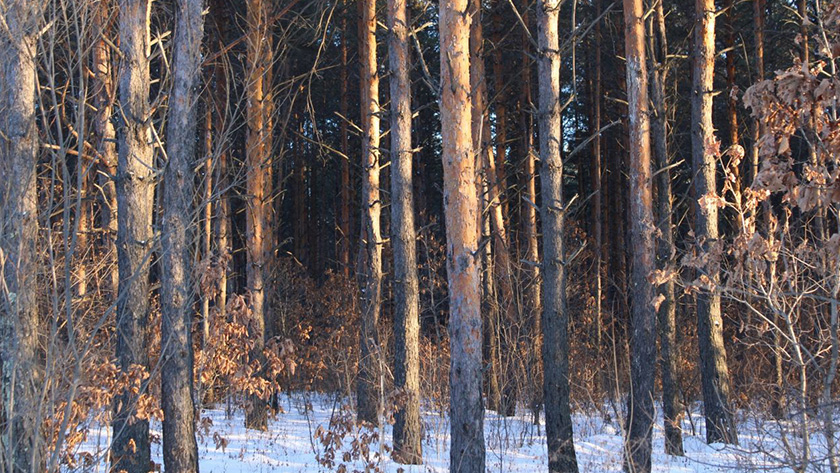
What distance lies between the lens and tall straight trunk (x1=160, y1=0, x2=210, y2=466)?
7.79 metres

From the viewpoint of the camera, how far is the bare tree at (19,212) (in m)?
5.47

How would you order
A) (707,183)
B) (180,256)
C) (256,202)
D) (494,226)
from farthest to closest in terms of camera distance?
(494,226), (256,202), (707,183), (180,256)

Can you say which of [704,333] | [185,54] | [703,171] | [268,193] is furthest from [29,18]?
[704,333]

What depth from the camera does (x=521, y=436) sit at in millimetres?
11336

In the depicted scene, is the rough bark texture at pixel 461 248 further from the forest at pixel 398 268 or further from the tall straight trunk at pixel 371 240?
the tall straight trunk at pixel 371 240

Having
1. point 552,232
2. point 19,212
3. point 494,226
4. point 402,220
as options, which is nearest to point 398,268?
point 402,220

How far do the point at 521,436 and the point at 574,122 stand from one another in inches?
687

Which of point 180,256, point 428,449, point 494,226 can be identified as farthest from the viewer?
point 494,226

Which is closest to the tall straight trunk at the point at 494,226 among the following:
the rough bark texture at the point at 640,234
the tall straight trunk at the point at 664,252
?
the tall straight trunk at the point at 664,252

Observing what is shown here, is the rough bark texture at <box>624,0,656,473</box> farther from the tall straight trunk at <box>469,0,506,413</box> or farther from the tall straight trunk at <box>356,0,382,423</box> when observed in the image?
the tall straight trunk at <box>356,0,382,423</box>

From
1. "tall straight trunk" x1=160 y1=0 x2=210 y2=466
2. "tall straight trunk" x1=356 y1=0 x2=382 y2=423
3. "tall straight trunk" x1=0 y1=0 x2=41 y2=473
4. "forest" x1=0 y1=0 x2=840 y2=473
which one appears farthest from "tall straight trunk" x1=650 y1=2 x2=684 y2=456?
"tall straight trunk" x1=0 y1=0 x2=41 y2=473

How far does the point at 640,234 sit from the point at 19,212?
7452 millimetres

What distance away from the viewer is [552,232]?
8945 millimetres

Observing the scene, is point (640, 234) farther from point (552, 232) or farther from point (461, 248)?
point (461, 248)
